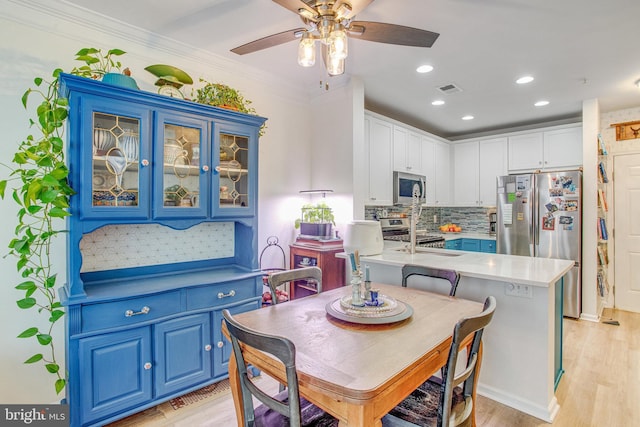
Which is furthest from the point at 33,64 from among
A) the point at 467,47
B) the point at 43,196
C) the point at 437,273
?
the point at 467,47

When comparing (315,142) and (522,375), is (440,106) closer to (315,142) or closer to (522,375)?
(315,142)

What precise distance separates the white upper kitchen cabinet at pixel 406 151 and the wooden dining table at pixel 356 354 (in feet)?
9.01

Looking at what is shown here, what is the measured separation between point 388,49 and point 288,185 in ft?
5.36

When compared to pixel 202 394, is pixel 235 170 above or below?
above

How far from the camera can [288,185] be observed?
3.52 meters

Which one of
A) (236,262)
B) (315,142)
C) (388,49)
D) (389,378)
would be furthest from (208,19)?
(389,378)

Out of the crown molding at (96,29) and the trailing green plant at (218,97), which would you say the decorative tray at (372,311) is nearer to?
the trailing green plant at (218,97)

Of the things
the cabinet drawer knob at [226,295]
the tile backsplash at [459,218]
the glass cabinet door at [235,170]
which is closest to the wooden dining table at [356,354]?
the cabinet drawer knob at [226,295]

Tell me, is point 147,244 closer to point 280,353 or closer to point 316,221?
point 316,221

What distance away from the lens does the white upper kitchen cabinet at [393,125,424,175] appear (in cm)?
422

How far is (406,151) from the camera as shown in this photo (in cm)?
441

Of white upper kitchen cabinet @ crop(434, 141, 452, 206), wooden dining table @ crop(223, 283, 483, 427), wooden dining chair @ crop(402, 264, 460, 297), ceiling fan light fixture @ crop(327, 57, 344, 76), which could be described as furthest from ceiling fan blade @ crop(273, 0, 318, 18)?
white upper kitchen cabinet @ crop(434, 141, 452, 206)

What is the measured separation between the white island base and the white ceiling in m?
1.76

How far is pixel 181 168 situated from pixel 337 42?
4.59 ft
